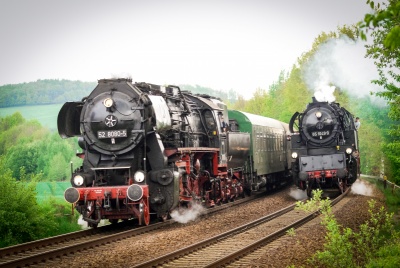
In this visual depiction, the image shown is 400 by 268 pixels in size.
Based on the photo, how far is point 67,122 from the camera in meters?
14.9

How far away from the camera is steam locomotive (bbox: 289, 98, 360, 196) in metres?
21.0

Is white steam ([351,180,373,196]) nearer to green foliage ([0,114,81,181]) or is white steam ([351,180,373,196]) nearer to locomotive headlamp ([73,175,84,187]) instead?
locomotive headlamp ([73,175,84,187])

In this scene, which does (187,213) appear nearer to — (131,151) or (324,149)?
(131,151)

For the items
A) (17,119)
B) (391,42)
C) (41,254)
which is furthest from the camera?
(17,119)

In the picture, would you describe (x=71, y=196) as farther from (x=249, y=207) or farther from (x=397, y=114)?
(x=397, y=114)

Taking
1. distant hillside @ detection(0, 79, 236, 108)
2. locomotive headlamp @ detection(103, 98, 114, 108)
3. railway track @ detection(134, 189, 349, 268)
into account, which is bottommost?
railway track @ detection(134, 189, 349, 268)

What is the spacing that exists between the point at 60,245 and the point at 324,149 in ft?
43.2

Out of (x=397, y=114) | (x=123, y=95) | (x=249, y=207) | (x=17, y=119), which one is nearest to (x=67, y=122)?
(x=123, y=95)

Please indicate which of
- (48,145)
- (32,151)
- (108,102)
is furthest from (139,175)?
(48,145)

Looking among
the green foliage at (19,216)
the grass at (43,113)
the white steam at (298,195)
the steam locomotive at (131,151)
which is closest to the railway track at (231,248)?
the steam locomotive at (131,151)

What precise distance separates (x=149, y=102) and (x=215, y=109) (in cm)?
475

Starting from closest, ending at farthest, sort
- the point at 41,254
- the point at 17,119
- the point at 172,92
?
the point at 41,254
the point at 172,92
the point at 17,119

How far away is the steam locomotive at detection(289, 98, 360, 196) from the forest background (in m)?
1.56

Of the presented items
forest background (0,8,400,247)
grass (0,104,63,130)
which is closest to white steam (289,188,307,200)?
forest background (0,8,400,247)
